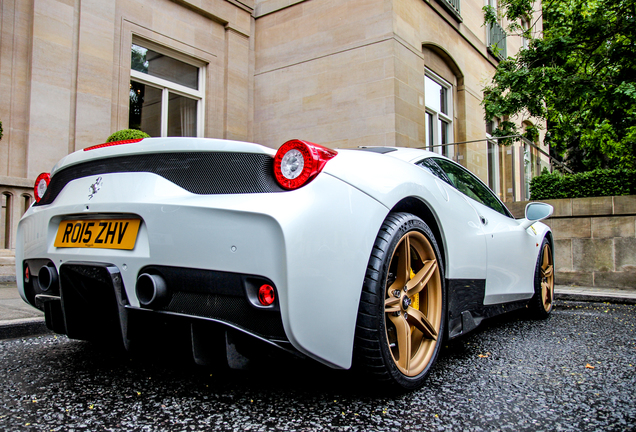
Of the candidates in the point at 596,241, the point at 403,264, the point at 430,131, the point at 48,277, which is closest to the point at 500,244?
the point at 403,264

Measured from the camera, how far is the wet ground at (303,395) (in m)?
1.72

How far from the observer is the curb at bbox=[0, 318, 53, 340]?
3063mm

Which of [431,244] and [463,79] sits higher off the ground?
[463,79]

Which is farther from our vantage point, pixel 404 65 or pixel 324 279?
pixel 404 65

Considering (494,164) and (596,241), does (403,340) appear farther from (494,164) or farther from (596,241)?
(494,164)

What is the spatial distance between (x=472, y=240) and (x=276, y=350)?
1.52 meters

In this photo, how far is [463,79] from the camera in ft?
43.9

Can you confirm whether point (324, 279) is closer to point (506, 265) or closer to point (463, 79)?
point (506, 265)

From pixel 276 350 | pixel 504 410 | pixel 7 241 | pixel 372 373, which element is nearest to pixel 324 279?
pixel 276 350

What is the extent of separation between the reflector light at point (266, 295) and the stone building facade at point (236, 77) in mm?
6413

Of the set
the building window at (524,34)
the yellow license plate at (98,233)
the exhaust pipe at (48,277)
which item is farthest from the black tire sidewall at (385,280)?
the building window at (524,34)

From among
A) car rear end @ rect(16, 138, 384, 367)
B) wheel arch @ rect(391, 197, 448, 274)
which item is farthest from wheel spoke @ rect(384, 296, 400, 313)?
wheel arch @ rect(391, 197, 448, 274)

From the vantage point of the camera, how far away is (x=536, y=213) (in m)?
3.67

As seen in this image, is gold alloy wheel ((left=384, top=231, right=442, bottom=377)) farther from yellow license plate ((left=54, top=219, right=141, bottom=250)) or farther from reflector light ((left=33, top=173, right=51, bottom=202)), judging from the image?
reflector light ((left=33, top=173, right=51, bottom=202))
